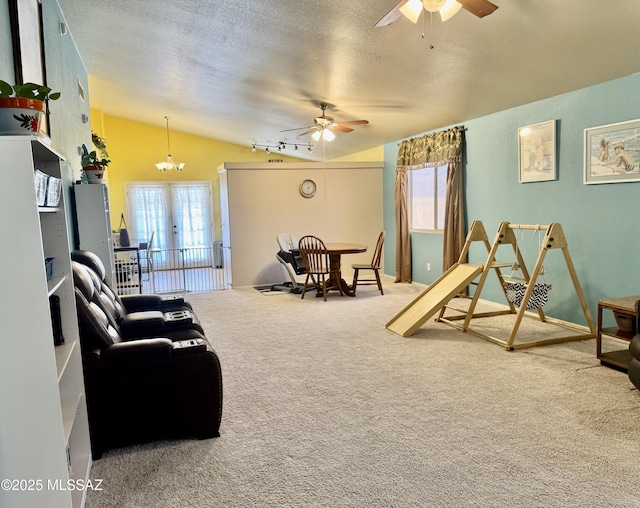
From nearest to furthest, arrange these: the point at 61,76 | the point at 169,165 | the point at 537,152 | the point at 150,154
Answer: the point at 61,76 < the point at 537,152 < the point at 169,165 < the point at 150,154

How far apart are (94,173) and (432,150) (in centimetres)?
443

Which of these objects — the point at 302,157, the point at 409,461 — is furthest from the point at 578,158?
the point at 302,157

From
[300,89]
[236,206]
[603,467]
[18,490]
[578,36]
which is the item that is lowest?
[603,467]

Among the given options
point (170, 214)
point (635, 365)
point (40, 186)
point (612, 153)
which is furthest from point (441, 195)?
point (170, 214)

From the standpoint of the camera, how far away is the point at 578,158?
14.3 feet

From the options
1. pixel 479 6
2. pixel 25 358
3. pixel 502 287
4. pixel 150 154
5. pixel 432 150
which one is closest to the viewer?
pixel 25 358

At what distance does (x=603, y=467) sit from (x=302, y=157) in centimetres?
983

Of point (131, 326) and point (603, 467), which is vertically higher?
point (131, 326)

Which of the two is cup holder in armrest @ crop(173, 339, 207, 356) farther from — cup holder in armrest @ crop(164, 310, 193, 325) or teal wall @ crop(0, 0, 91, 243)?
teal wall @ crop(0, 0, 91, 243)

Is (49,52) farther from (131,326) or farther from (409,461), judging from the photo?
(409,461)

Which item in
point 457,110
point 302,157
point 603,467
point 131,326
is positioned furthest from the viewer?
point 302,157

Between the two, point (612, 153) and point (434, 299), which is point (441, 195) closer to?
point (434, 299)

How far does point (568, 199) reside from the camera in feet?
14.8

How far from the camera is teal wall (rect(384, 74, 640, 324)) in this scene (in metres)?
3.96
